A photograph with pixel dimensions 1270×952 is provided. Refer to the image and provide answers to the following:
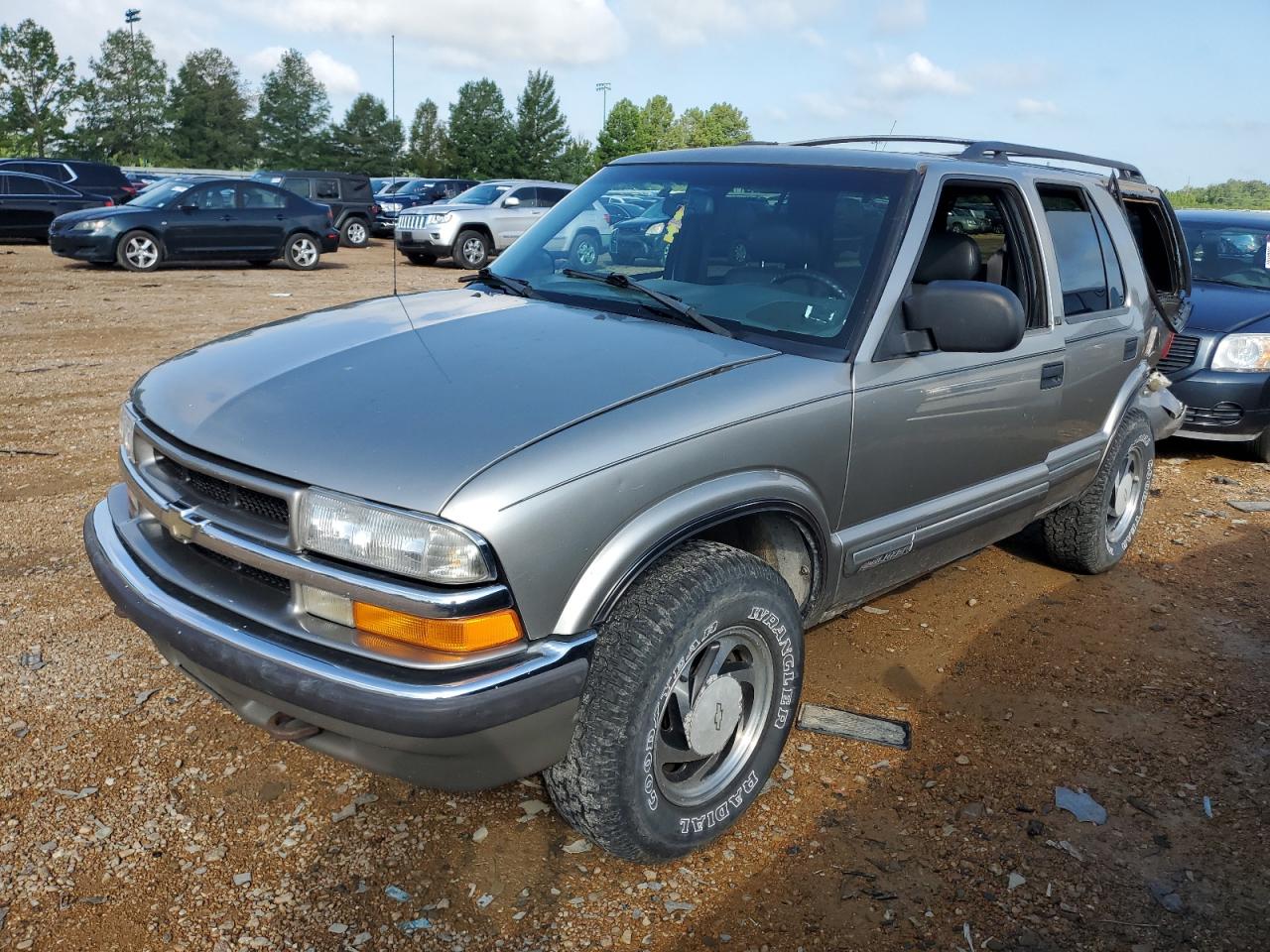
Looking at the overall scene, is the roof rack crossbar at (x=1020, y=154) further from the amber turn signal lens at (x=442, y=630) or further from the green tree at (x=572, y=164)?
the green tree at (x=572, y=164)

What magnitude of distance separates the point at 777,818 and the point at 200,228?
16.6 meters

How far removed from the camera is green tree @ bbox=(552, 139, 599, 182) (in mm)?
86000

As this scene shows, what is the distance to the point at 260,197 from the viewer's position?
17828mm

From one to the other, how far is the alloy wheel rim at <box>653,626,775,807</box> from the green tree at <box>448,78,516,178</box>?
282 feet

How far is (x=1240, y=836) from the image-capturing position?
299 cm

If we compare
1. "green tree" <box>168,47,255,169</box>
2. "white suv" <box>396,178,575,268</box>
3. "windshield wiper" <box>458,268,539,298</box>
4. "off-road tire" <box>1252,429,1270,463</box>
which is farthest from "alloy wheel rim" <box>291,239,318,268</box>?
"green tree" <box>168,47,255,169</box>

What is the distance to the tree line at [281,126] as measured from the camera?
75.8 meters

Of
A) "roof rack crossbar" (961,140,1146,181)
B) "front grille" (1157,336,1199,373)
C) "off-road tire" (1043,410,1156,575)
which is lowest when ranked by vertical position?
"off-road tire" (1043,410,1156,575)

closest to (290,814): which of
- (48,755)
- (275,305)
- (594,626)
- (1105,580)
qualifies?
(48,755)

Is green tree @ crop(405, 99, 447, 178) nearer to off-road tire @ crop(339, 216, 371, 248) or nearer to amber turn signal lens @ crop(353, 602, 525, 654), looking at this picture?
off-road tire @ crop(339, 216, 371, 248)

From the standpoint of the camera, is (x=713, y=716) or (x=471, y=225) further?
(x=471, y=225)

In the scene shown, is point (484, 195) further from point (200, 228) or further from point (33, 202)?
point (33, 202)

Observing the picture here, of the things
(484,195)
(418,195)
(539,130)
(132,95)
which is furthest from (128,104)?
(484,195)

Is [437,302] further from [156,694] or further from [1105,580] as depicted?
[1105,580]
